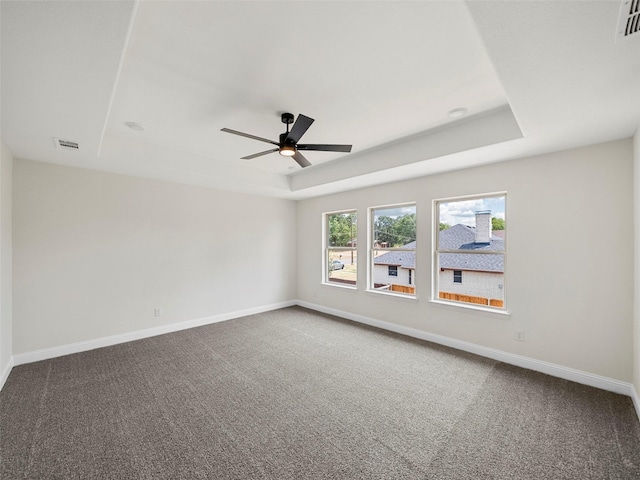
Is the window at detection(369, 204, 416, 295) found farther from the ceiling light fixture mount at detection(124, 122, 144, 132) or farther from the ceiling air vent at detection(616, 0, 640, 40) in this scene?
the ceiling light fixture mount at detection(124, 122, 144, 132)

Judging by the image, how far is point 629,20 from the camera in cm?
128

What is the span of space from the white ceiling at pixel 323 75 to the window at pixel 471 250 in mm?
679

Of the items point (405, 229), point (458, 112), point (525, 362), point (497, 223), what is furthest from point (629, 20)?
point (405, 229)

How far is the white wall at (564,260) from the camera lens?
2.73 m

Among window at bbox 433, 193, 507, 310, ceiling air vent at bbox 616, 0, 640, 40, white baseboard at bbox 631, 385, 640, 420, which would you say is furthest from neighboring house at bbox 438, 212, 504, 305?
ceiling air vent at bbox 616, 0, 640, 40

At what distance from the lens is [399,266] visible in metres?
4.68

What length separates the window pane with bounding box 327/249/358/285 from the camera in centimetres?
541

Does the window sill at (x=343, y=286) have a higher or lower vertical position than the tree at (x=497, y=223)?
lower

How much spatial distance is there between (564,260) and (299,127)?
308 centimetres

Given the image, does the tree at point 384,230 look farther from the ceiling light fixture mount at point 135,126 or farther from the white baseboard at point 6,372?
the white baseboard at point 6,372

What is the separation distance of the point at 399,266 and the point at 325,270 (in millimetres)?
1736

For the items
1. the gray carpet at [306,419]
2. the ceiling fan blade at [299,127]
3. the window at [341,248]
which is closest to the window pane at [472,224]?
the gray carpet at [306,419]

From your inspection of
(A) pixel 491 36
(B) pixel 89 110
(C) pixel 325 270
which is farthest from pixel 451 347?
(B) pixel 89 110

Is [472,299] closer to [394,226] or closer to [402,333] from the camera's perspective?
[402,333]
